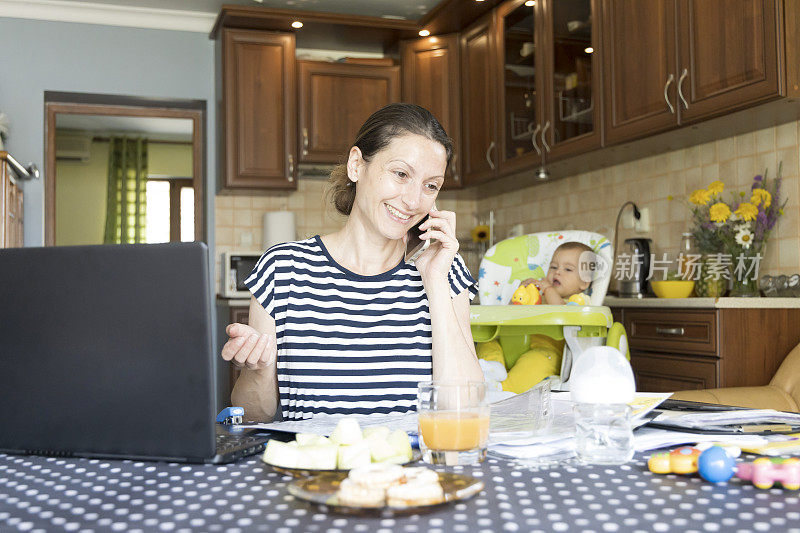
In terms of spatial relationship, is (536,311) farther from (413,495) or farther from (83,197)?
(83,197)

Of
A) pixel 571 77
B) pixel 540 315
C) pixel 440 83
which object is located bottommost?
pixel 540 315

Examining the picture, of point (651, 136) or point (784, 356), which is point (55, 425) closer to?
point (784, 356)

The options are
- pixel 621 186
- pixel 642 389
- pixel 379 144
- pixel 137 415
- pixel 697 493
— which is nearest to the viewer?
pixel 697 493

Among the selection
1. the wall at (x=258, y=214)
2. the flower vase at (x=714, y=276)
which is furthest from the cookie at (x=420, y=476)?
the wall at (x=258, y=214)

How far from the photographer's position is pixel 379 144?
163cm

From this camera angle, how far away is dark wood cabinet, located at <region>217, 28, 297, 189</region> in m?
4.61

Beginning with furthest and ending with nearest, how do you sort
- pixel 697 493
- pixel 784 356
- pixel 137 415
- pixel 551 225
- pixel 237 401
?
1. pixel 551 225
2. pixel 784 356
3. pixel 237 401
4. pixel 137 415
5. pixel 697 493

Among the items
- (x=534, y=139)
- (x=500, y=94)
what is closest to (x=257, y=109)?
(x=500, y=94)

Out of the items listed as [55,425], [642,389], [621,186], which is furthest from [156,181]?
[55,425]

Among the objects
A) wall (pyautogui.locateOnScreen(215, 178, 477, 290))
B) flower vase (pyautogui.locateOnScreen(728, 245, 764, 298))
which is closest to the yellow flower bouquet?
flower vase (pyautogui.locateOnScreen(728, 245, 764, 298))

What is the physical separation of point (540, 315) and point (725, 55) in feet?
3.84

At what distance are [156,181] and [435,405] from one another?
8251 millimetres

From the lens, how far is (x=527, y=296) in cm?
282

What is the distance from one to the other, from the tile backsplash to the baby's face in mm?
735
